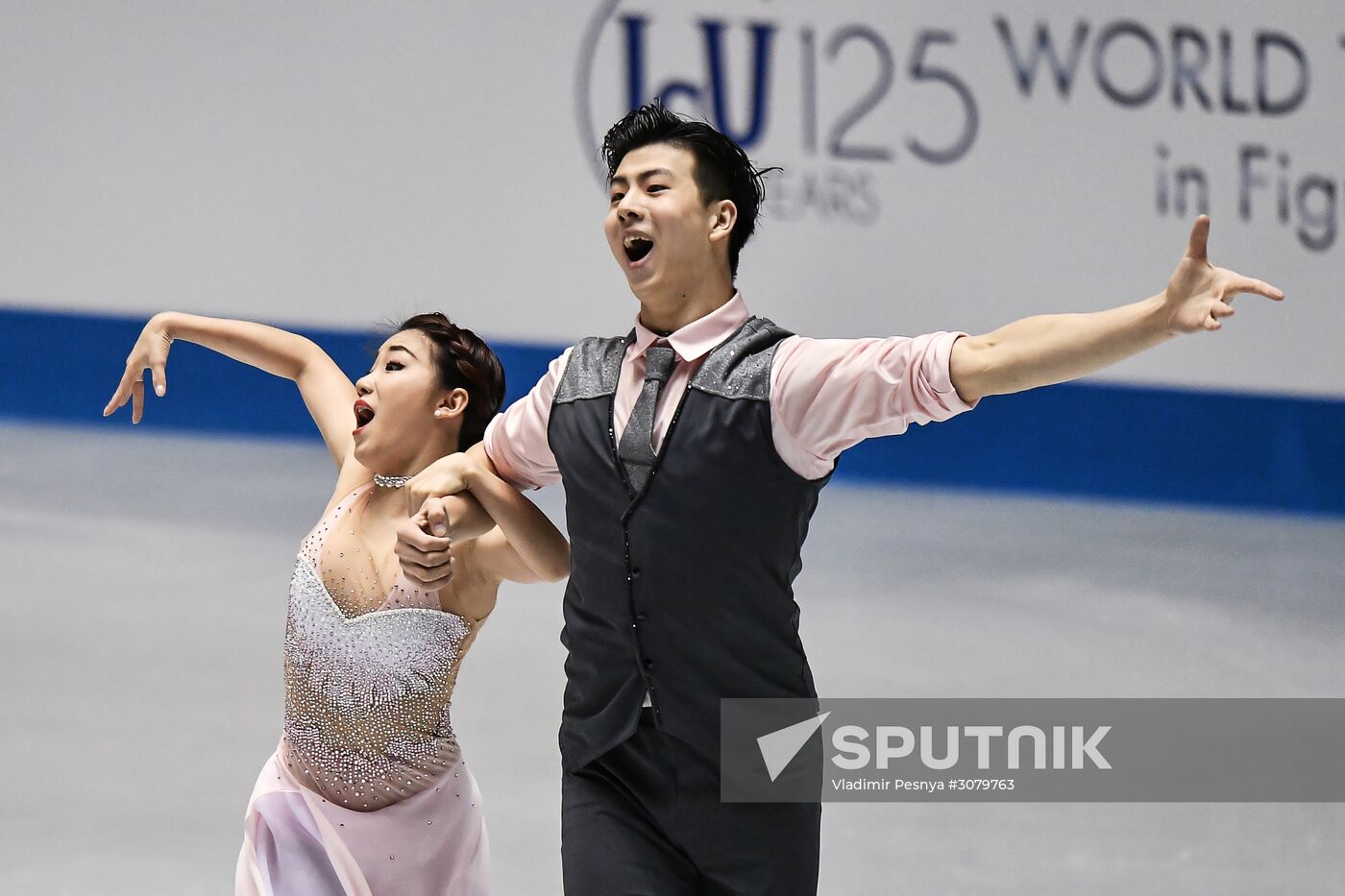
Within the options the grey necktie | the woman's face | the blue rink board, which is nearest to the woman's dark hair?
the woman's face

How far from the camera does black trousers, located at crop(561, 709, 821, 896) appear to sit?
80.8 inches

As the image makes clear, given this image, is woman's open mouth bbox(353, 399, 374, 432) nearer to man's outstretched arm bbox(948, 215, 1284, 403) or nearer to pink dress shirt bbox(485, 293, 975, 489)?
pink dress shirt bbox(485, 293, 975, 489)

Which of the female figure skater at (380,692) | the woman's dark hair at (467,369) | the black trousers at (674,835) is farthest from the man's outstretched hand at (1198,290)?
the woman's dark hair at (467,369)

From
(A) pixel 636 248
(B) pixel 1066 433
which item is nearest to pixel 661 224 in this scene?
(A) pixel 636 248

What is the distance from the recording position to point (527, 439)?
2275mm

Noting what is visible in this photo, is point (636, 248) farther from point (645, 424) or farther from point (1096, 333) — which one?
point (1096, 333)

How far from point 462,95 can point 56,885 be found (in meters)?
4.75

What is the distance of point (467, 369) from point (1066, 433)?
207 inches

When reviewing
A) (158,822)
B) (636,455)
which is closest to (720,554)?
(636,455)

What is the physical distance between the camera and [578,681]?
2.15 m

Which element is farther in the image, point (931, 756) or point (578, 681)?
point (931, 756)

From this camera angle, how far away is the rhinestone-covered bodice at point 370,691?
2.32 metres

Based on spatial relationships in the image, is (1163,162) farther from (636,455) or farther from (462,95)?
(636,455)

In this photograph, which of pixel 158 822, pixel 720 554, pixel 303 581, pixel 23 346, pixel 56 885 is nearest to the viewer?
pixel 720 554
